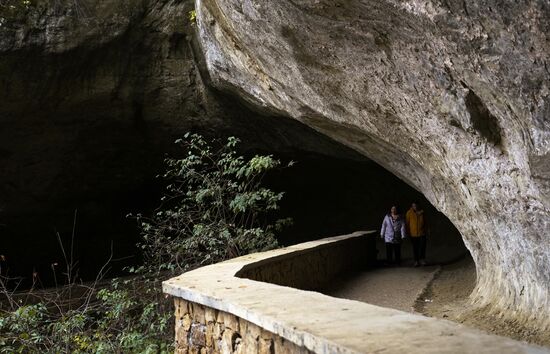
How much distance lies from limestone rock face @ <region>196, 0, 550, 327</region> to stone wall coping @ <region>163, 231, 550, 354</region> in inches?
68.1

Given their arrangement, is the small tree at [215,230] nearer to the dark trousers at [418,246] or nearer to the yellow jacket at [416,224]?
the yellow jacket at [416,224]

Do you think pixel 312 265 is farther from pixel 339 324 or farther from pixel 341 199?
pixel 341 199

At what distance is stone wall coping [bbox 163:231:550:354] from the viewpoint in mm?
2324

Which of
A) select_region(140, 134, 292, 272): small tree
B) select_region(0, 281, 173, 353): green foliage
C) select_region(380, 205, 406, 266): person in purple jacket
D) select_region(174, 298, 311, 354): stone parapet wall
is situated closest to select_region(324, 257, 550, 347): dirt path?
select_region(380, 205, 406, 266): person in purple jacket

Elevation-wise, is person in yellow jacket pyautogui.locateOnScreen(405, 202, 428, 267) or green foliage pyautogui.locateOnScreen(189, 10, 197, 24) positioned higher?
green foliage pyautogui.locateOnScreen(189, 10, 197, 24)

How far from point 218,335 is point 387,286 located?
429 centimetres

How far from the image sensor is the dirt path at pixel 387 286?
6.92 meters

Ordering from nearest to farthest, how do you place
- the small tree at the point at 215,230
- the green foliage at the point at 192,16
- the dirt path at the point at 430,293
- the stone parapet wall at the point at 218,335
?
the stone parapet wall at the point at 218,335
the dirt path at the point at 430,293
the small tree at the point at 215,230
the green foliage at the point at 192,16

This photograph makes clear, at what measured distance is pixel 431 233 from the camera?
14.8m

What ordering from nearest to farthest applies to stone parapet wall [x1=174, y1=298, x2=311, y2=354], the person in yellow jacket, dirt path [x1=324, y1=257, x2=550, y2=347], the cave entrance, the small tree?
stone parapet wall [x1=174, y1=298, x2=311, y2=354], dirt path [x1=324, y1=257, x2=550, y2=347], the small tree, the person in yellow jacket, the cave entrance

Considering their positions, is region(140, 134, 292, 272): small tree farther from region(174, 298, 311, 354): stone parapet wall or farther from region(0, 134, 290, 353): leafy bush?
region(174, 298, 311, 354): stone parapet wall

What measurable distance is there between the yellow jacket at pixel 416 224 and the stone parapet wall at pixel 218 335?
587cm

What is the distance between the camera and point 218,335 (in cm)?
404

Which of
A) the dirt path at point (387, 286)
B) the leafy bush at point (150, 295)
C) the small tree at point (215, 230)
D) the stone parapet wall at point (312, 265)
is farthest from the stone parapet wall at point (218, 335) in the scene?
the small tree at point (215, 230)
